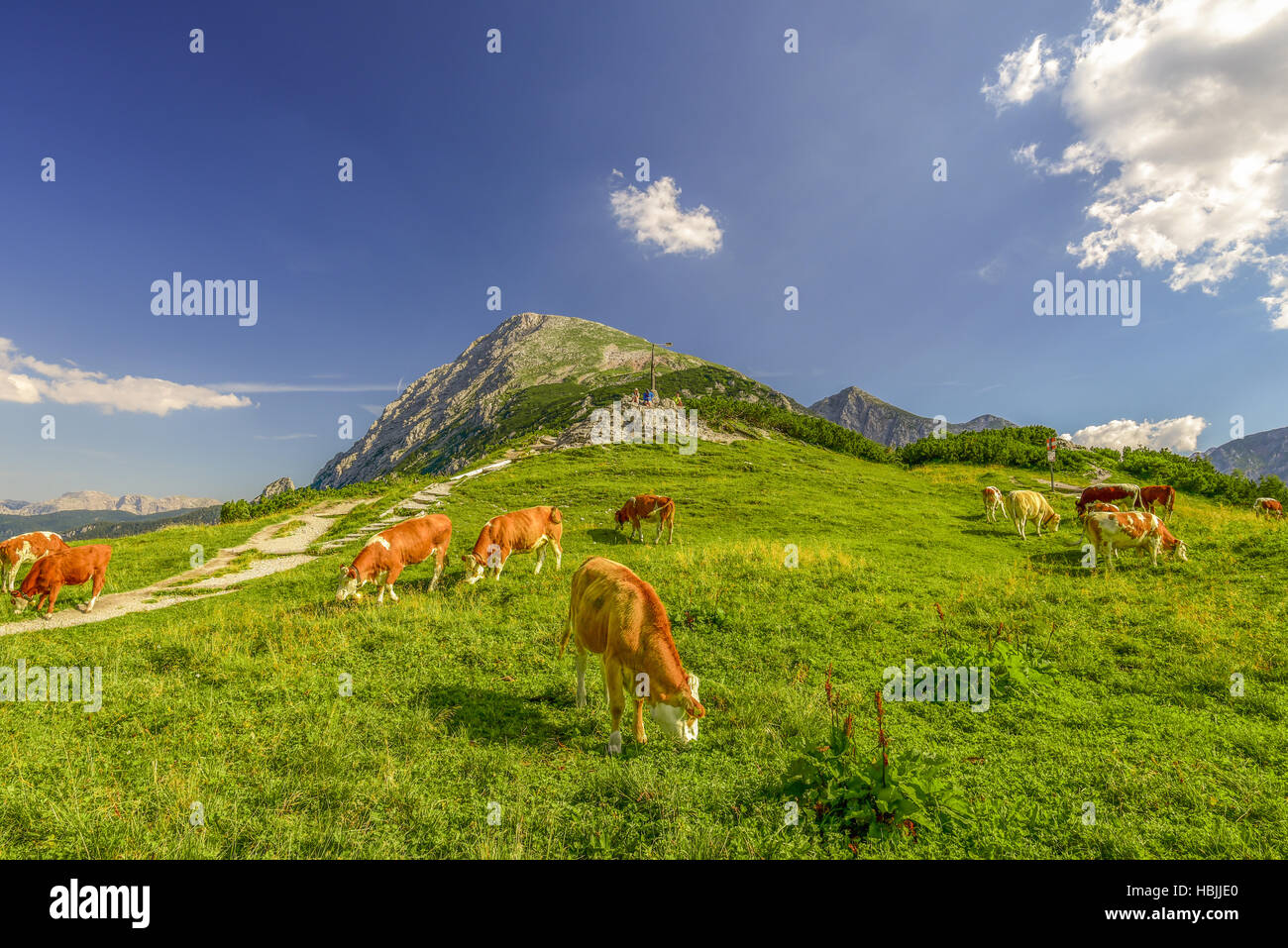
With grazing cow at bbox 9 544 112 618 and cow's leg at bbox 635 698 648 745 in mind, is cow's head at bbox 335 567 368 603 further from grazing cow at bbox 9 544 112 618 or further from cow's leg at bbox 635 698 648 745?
cow's leg at bbox 635 698 648 745

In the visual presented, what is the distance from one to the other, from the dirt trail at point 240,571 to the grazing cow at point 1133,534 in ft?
93.0

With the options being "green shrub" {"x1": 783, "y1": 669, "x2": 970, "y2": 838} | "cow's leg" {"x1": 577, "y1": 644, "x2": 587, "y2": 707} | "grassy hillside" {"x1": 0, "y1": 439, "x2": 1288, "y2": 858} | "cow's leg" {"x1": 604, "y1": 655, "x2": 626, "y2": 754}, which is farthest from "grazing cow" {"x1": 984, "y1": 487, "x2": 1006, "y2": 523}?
"cow's leg" {"x1": 604, "y1": 655, "x2": 626, "y2": 754}

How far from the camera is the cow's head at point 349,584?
1198cm

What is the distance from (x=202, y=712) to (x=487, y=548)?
24.2 ft

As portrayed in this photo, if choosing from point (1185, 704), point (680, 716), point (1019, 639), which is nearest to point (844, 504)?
point (1019, 639)

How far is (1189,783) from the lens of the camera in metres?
5.29

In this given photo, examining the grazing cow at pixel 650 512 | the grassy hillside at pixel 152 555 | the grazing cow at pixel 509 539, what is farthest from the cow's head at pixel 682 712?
the grassy hillside at pixel 152 555

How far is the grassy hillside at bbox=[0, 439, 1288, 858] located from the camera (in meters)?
4.50

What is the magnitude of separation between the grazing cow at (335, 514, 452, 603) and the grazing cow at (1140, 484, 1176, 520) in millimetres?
32655

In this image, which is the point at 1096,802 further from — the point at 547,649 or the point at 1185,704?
the point at 547,649

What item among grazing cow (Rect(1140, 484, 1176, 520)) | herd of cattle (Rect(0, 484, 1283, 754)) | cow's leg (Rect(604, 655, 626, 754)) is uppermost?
grazing cow (Rect(1140, 484, 1176, 520))

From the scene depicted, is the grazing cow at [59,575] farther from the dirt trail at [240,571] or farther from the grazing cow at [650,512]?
the grazing cow at [650,512]

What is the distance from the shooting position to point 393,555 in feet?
43.0
